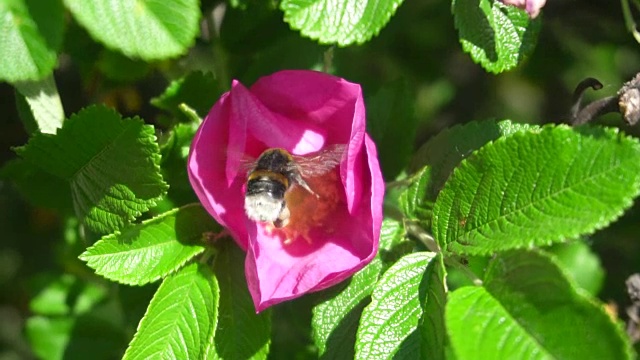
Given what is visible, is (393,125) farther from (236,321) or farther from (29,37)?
(29,37)

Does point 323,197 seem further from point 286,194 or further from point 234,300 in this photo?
point 234,300

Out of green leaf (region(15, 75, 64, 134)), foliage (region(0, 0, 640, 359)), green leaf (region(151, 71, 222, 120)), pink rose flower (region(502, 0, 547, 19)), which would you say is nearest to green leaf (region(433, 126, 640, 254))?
foliage (region(0, 0, 640, 359))

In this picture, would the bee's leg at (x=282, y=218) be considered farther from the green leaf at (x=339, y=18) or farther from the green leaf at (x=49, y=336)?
the green leaf at (x=49, y=336)

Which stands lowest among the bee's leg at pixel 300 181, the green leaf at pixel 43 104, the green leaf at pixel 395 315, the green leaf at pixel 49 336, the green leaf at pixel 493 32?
the green leaf at pixel 49 336

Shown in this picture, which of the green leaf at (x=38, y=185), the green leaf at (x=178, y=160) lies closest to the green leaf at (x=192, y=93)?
the green leaf at (x=178, y=160)

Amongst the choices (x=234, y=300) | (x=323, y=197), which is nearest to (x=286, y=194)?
(x=323, y=197)
